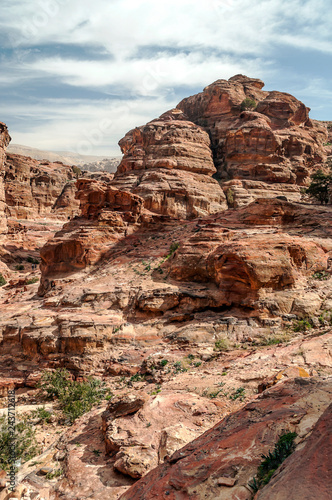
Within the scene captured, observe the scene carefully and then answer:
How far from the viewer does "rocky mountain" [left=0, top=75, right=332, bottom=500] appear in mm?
5066

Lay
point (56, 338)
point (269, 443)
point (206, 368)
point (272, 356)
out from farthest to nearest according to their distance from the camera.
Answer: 1. point (56, 338)
2. point (206, 368)
3. point (272, 356)
4. point (269, 443)

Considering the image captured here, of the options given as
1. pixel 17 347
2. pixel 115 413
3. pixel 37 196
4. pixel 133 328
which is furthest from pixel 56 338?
pixel 37 196

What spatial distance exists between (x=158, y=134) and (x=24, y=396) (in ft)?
125

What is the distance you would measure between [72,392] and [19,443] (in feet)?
8.21

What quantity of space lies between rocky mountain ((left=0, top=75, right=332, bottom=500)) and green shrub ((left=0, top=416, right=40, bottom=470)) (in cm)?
38

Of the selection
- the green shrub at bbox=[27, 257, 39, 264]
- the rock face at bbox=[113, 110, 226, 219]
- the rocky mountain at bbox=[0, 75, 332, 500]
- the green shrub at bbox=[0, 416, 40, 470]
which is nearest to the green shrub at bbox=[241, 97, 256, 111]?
the rock face at bbox=[113, 110, 226, 219]

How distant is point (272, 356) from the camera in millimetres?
10859

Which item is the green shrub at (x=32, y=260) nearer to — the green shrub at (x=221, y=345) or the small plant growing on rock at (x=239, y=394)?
the green shrub at (x=221, y=345)

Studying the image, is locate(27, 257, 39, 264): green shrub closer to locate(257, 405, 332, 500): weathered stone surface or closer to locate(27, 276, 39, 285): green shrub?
locate(27, 276, 39, 285): green shrub

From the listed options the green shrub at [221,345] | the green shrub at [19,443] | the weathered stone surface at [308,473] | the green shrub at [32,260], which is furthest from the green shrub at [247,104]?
the weathered stone surface at [308,473]

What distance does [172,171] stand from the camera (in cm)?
4075

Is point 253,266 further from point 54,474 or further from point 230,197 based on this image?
point 230,197

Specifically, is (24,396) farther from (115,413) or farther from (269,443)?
(269,443)

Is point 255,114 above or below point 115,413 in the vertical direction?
above
